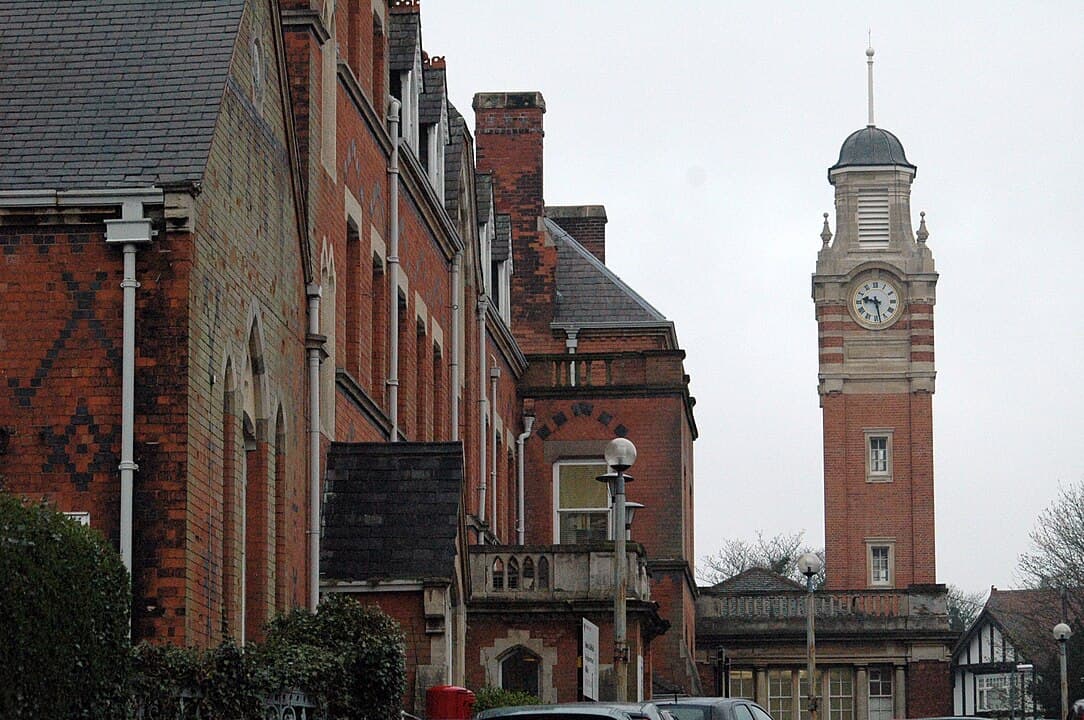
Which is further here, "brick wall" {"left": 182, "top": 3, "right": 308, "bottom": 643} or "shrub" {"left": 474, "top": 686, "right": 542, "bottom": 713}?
"shrub" {"left": 474, "top": 686, "right": 542, "bottom": 713}

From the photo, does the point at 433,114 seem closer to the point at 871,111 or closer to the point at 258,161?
the point at 258,161

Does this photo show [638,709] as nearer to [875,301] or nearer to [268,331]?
[268,331]

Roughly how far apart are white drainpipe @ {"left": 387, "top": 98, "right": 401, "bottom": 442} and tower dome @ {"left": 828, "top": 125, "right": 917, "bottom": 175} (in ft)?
196

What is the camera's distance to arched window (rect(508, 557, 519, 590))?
3484cm

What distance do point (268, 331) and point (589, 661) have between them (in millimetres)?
4845

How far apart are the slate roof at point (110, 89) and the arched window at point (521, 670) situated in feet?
54.1

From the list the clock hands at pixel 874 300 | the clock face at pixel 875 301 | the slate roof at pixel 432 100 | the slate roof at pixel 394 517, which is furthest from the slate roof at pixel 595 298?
the clock hands at pixel 874 300

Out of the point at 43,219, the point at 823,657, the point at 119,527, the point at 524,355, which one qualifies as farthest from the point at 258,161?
the point at 823,657

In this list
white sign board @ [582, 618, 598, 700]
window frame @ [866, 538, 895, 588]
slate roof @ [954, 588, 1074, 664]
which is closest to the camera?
white sign board @ [582, 618, 598, 700]

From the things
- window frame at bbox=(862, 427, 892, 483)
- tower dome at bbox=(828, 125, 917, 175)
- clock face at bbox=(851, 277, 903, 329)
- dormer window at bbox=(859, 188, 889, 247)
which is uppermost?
tower dome at bbox=(828, 125, 917, 175)

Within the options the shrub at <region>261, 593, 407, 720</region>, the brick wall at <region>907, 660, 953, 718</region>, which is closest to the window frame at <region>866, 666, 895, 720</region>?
the brick wall at <region>907, 660, 953, 718</region>

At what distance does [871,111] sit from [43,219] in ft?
250

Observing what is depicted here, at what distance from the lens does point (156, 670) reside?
51.5 feet

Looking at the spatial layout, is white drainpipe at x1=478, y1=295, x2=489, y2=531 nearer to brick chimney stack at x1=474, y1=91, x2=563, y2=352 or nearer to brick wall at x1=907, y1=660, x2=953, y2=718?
brick chimney stack at x1=474, y1=91, x2=563, y2=352
